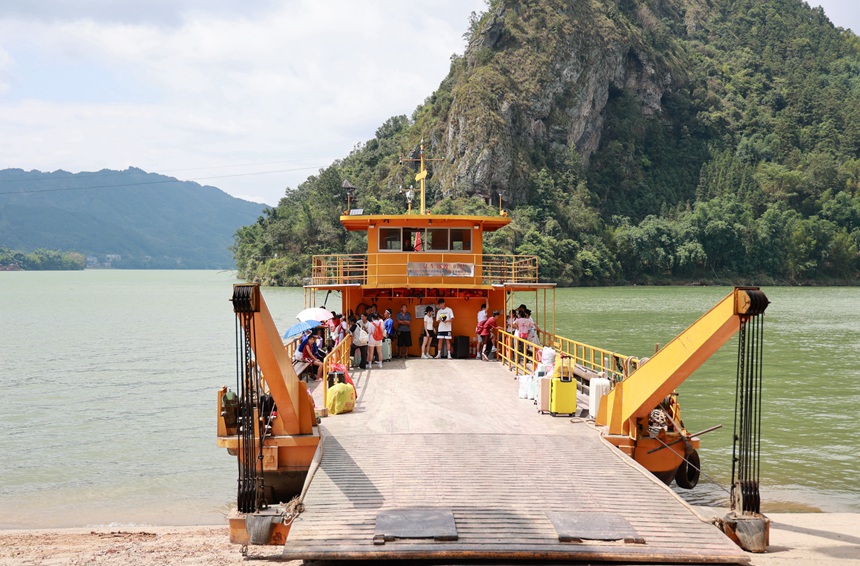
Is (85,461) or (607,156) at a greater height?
(607,156)

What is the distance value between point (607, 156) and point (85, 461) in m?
134

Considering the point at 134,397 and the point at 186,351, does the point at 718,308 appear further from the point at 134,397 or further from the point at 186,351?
the point at 186,351

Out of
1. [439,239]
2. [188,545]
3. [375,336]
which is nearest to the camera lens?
[188,545]

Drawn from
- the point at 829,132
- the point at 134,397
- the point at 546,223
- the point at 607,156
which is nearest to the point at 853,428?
the point at 134,397

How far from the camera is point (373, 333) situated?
61.6 feet

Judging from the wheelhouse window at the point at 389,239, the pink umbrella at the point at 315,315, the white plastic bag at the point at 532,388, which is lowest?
the white plastic bag at the point at 532,388

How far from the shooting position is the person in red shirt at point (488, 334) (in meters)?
20.3

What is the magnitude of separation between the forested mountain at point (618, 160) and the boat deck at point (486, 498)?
269 feet

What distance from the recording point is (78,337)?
4569cm

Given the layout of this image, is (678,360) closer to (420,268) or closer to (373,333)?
(373,333)

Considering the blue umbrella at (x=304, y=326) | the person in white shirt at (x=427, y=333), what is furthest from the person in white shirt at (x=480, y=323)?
the blue umbrella at (x=304, y=326)

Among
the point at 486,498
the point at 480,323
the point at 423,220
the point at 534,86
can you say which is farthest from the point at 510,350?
the point at 534,86

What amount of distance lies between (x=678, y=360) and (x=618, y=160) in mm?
137425

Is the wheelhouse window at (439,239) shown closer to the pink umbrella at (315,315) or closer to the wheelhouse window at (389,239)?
the wheelhouse window at (389,239)
